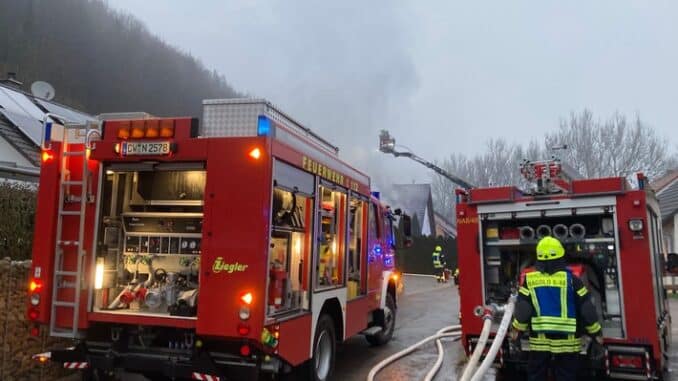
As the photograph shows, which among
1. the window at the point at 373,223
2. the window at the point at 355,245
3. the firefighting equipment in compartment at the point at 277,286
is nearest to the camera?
the firefighting equipment in compartment at the point at 277,286

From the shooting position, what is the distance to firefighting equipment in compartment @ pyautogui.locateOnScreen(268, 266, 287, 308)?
196 inches

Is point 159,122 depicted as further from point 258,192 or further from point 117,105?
point 117,105

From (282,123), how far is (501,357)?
136 inches

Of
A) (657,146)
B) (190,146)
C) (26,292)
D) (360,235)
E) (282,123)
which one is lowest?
(26,292)

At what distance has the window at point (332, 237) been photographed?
6352 millimetres

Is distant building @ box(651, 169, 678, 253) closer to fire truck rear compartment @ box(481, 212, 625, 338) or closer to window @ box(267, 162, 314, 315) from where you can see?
fire truck rear compartment @ box(481, 212, 625, 338)

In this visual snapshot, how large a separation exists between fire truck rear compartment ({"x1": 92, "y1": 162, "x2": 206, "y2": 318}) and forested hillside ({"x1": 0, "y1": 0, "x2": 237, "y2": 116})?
21384 mm

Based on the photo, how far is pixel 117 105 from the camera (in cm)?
2847

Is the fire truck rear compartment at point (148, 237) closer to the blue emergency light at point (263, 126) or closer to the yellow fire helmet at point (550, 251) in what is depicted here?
the blue emergency light at point (263, 126)

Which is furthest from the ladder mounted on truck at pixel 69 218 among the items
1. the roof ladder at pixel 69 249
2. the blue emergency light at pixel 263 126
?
the blue emergency light at pixel 263 126

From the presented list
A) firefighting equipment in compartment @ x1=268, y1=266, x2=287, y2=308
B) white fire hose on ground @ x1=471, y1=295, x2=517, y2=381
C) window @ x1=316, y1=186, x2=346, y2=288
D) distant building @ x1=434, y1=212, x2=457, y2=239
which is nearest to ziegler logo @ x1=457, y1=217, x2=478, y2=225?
white fire hose on ground @ x1=471, y1=295, x2=517, y2=381

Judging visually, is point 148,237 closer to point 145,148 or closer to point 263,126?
point 145,148

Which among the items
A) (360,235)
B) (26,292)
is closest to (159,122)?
(26,292)

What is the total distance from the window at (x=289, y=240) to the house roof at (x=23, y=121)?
7443 millimetres
